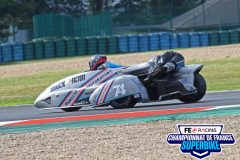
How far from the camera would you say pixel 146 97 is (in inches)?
576

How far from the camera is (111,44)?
45.1 metres

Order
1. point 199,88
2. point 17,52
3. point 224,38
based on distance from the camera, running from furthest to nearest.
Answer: point 17,52, point 224,38, point 199,88

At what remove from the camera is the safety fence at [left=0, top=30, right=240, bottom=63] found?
43.8m

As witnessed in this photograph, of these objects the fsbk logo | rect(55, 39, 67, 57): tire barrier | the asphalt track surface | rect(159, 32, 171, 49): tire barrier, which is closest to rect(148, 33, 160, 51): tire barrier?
rect(159, 32, 171, 49): tire barrier

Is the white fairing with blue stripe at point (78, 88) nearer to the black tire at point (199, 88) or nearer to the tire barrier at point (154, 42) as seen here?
the black tire at point (199, 88)

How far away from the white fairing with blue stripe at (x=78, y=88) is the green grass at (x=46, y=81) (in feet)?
14.3

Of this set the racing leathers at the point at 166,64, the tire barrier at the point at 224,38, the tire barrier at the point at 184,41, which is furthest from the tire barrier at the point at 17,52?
the racing leathers at the point at 166,64

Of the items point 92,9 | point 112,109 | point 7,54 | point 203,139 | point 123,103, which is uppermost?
point 92,9

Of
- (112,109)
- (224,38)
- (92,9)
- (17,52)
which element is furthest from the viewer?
(92,9)

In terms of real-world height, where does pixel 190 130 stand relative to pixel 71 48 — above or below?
below

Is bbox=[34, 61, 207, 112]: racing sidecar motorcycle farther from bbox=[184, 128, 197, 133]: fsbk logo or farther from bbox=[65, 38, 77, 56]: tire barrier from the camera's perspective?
bbox=[65, 38, 77, 56]: tire barrier

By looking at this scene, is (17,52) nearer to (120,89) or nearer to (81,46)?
(81,46)

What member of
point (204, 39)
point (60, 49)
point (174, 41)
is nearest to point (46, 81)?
point (174, 41)

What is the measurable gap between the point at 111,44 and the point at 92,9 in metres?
20.9
